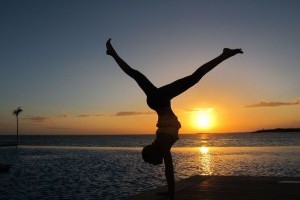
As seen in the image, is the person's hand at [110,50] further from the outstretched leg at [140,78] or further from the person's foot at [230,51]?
the person's foot at [230,51]

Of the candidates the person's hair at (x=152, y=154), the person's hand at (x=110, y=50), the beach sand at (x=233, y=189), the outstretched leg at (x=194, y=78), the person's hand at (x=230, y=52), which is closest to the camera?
the outstretched leg at (x=194, y=78)

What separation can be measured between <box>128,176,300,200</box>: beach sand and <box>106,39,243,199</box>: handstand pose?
2799 mm

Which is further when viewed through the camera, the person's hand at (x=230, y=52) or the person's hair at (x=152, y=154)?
the person's hair at (x=152, y=154)

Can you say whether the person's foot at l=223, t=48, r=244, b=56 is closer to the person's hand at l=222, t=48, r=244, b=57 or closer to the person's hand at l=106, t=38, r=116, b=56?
the person's hand at l=222, t=48, r=244, b=57

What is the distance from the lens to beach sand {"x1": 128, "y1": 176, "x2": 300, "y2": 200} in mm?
8891

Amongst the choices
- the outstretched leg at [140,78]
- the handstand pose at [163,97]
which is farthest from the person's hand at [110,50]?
the outstretched leg at [140,78]

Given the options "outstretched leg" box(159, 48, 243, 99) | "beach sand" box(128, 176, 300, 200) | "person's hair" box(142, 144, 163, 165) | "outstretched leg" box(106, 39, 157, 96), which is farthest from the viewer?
"beach sand" box(128, 176, 300, 200)

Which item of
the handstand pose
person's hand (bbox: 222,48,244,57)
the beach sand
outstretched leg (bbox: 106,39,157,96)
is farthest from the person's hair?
the beach sand

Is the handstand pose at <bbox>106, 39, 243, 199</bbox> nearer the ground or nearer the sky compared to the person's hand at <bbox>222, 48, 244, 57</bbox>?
nearer the ground

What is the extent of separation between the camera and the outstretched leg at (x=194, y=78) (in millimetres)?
5215

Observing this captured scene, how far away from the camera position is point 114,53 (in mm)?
5848

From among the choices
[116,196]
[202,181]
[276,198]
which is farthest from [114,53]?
[116,196]

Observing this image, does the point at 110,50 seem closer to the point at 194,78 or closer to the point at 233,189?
the point at 194,78

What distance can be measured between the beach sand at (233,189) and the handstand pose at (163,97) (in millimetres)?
2799
